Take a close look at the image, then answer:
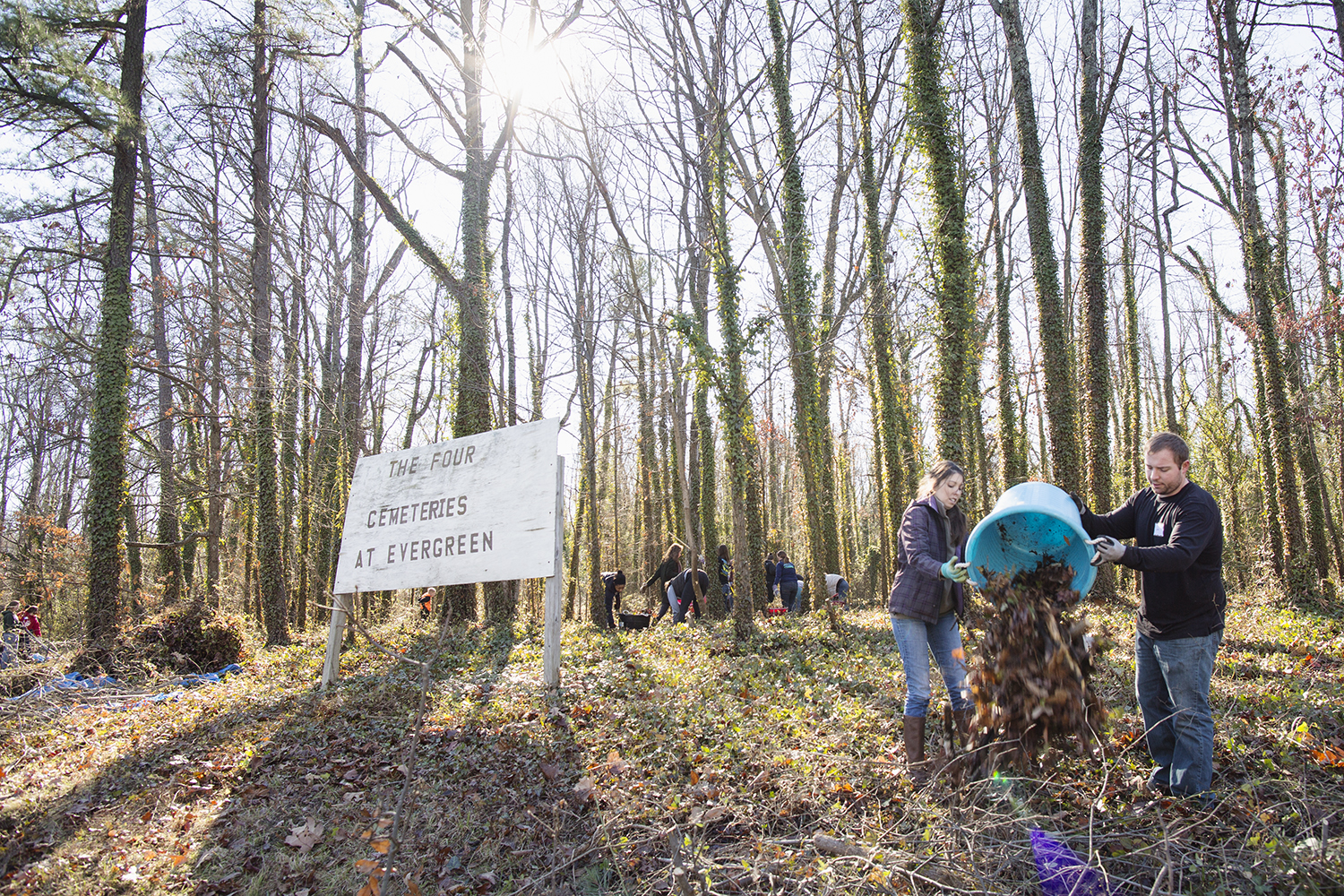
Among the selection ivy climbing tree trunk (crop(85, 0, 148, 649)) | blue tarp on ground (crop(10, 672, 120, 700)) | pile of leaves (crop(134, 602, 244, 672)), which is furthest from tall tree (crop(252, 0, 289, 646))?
blue tarp on ground (crop(10, 672, 120, 700))

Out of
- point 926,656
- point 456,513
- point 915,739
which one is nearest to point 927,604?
point 926,656

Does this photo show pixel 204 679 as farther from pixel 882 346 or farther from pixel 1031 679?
pixel 882 346

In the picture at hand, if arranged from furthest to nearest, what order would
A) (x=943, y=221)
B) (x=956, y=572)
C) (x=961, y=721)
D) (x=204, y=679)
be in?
(x=204, y=679)
(x=943, y=221)
(x=961, y=721)
(x=956, y=572)

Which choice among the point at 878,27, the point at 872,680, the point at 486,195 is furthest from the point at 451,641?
the point at 878,27

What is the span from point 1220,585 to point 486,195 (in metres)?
13.6

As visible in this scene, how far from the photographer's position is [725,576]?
1422 cm

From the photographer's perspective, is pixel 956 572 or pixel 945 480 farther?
pixel 945 480

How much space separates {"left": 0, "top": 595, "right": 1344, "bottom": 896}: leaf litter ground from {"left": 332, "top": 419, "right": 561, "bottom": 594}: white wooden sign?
4.23 feet

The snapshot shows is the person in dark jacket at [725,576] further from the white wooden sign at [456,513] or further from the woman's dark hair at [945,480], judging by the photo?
the woman's dark hair at [945,480]

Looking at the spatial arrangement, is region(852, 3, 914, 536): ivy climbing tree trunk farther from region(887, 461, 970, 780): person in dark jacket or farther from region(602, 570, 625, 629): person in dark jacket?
region(887, 461, 970, 780): person in dark jacket

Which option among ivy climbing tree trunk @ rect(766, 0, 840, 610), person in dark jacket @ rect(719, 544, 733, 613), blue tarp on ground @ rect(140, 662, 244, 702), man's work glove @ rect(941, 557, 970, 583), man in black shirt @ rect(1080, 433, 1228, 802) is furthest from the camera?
person in dark jacket @ rect(719, 544, 733, 613)

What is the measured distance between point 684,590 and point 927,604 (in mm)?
8596

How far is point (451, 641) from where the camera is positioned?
425 inches

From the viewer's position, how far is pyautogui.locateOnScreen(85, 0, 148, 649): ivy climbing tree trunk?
35.4 feet
